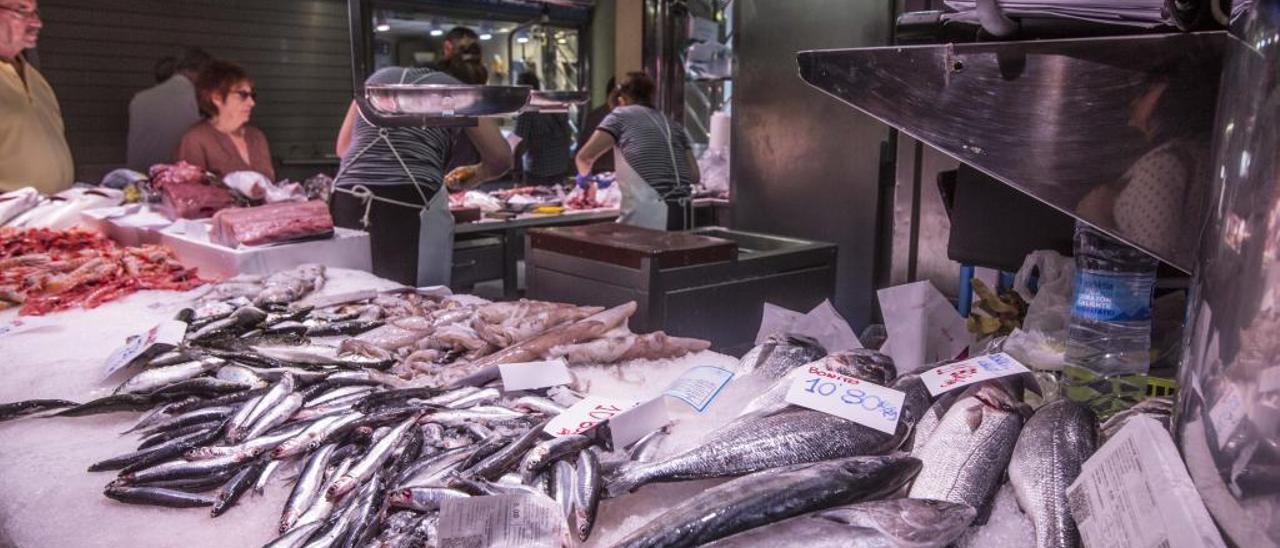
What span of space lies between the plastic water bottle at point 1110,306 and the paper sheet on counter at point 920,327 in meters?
0.42

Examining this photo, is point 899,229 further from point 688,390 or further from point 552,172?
point 552,172

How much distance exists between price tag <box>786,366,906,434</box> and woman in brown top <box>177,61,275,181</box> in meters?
5.22

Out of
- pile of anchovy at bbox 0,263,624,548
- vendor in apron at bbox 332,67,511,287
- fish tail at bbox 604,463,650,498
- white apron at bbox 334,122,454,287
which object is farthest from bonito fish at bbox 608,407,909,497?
white apron at bbox 334,122,454,287

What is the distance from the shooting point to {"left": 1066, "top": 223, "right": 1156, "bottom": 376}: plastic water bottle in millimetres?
1638

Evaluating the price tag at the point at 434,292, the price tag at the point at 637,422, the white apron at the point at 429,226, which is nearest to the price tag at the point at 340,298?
the price tag at the point at 434,292

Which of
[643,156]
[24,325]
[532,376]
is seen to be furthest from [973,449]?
[643,156]

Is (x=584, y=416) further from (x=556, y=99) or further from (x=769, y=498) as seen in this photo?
(x=556, y=99)

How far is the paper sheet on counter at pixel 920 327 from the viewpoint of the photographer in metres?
2.12

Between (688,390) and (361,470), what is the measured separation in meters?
0.72

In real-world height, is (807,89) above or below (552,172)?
above

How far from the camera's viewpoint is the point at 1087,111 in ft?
4.58

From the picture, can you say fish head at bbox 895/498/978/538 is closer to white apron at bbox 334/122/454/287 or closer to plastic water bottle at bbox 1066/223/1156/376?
plastic water bottle at bbox 1066/223/1156/376

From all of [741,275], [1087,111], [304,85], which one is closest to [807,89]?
[741,275]

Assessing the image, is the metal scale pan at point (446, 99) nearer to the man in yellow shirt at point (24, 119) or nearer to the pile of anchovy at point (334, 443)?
the pile of anchovy at point (334, 443)
